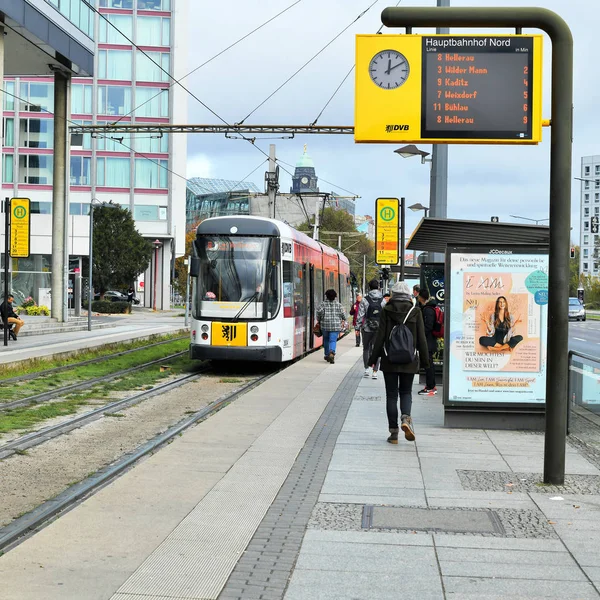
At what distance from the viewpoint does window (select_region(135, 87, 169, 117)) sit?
74.6 metres

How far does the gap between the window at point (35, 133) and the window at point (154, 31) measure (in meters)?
9.52

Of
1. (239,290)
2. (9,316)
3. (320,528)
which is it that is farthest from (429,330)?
(9,316)

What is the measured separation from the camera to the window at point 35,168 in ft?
249

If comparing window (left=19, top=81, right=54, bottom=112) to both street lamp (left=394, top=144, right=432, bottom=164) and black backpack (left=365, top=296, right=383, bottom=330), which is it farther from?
black backpack (left=365, top=296, right=383, bottom=330)

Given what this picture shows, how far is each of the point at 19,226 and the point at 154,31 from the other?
4616cm

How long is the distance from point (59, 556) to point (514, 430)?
7.22 m

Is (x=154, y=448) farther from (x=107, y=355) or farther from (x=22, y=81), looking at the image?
(x=22, y=81)

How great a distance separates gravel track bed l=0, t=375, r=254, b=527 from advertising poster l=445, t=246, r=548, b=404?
3746 millimetres

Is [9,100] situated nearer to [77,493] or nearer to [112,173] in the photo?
[112,173]

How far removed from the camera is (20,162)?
75.6 metres

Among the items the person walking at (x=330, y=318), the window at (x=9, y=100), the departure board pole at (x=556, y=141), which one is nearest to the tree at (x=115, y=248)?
the window at (x=9, y=100)

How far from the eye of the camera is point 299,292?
22828 mm

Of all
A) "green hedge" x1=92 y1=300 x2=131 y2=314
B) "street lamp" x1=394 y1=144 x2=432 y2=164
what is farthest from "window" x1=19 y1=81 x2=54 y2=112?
"street lamp" x1=394 y1=144 x2=432 y2=164

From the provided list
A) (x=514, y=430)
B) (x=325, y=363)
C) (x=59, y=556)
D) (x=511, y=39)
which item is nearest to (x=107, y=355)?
(x=325, y=363)
